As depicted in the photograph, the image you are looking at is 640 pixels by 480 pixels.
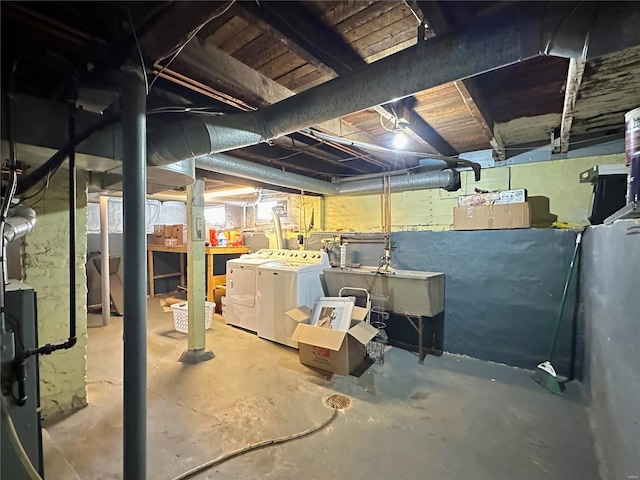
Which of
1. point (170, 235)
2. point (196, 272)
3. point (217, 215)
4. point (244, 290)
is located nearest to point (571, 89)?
point (196, 272)

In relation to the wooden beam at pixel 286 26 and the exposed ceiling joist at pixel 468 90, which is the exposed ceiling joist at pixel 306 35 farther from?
the exposed ceiling joist at pixel 468 90

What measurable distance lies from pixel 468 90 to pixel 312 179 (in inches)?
90.4

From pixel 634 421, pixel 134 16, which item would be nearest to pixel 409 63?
pixel 134 16

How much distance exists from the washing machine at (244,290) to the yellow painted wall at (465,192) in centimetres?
111

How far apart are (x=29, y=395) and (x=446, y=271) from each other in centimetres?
341

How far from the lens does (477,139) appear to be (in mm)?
3068

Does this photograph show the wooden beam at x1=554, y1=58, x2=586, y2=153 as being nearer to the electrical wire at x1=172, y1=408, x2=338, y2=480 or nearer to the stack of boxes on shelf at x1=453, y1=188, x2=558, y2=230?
the stack of boxes on shelf at x1=453, y1=188, x2=558, y2=230

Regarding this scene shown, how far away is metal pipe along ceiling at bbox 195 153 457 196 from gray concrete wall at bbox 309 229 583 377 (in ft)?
1.98

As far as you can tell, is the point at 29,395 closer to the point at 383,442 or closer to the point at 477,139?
the point at 383,442

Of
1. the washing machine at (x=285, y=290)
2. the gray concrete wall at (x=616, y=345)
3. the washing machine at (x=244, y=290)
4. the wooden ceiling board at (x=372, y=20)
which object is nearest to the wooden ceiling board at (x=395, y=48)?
the wooden ceiling board at (x=372, y=20)

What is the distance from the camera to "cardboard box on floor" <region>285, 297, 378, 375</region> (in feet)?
9.50

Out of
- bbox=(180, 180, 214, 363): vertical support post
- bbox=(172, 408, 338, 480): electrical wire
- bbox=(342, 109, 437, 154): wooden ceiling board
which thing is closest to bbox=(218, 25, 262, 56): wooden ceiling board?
bbox=(342, 109, 437, 154): wooden ceiling board

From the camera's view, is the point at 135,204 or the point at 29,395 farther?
the point at 29,395

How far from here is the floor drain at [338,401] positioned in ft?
7.82
